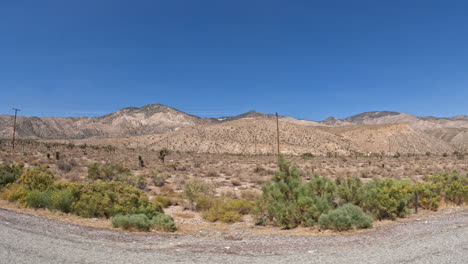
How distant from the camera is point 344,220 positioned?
11445 mm

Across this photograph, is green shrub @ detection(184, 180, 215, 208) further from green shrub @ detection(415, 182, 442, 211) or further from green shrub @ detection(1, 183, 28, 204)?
green shrub @ detection(415, 182, 442, 211)

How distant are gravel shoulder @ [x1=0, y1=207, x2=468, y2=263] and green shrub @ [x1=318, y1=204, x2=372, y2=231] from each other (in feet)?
1.79

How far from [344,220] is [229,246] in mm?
4143

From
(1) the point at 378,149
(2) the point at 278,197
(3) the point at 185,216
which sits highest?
(1) the point at 378,149

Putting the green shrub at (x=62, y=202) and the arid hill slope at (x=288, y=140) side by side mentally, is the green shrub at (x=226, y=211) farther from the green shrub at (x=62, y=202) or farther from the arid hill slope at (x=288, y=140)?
the arid hill slope at (x=288, y=140)

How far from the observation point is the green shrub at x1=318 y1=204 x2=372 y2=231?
Result: 449 inches

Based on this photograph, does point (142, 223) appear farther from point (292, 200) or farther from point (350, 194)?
point (350, 194)

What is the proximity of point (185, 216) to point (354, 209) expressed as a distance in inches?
318

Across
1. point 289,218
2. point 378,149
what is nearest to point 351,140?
point 378,149

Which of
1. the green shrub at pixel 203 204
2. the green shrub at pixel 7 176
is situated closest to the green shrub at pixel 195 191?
the green shrub at pixel 203 204

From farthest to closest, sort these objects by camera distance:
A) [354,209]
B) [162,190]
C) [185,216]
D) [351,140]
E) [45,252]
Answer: [351,140] → [162,190] → [185,216] → [354,209] → [45,252]

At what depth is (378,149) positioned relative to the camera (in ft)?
371

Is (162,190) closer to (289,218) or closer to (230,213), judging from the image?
(230,213)

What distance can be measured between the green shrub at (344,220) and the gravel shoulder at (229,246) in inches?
21.5
